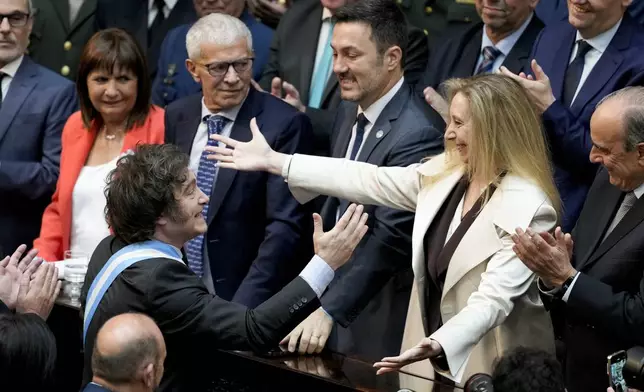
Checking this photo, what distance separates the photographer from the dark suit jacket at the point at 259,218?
521 centimetres

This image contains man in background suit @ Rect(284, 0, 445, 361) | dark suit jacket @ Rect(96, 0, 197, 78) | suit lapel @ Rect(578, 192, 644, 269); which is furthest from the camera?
dark suit jacket @ Rect(96, 0, 197, 78)

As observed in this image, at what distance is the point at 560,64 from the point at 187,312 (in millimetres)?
1964

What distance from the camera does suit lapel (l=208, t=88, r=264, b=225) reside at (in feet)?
17.3

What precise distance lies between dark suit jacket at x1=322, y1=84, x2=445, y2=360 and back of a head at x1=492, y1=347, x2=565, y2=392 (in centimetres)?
128

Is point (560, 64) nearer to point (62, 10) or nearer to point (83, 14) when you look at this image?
point (83, 14)

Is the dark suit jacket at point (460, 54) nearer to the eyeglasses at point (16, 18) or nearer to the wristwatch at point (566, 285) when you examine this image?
the wristwatch at point (566, 285)

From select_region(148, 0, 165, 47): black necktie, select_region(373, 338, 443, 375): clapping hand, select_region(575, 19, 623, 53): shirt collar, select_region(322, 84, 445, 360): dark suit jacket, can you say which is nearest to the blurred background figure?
select_region(373, 338, 443, 375): clapping hand

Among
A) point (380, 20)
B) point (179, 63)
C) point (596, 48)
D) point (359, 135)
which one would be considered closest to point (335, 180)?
point (359, 135)

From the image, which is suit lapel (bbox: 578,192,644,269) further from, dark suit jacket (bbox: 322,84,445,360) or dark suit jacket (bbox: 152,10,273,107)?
dark suit jacket (bbox: 152,10,273,107)

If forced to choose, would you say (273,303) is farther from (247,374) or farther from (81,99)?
(81,99)

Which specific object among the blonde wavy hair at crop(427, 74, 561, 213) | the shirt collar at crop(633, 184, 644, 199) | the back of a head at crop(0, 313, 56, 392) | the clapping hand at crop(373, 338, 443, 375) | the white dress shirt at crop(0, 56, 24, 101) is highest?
the blonde wavy hair at crop(427, 74, 561, 213)

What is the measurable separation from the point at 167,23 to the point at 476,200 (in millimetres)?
2883

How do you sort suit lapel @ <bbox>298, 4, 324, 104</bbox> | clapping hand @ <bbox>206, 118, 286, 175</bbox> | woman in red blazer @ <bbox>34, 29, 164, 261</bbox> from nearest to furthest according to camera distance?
clapping hand @ <bbox>206, 118, 286, 175</bbox> < woman in red blazer @ <bbox>34, 29, 164, 261</bbox> < suit lapel @ <bbox>298, 4, 324, 104</bbox>

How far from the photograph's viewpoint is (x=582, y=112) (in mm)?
4879
